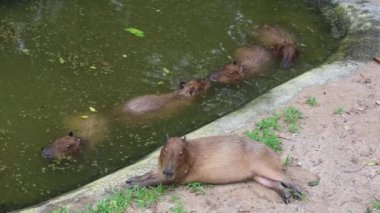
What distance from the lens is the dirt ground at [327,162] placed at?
16.3 feet

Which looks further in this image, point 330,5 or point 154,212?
point 330,5

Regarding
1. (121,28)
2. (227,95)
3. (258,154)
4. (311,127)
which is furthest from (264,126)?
(121,28)

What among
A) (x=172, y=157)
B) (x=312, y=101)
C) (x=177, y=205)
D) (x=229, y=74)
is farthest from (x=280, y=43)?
(x=177, y=205)

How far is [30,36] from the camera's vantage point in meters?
8.20

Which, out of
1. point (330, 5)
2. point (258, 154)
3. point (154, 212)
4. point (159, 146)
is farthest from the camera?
point (330, 5)

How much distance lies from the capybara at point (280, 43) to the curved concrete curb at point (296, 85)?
60cm

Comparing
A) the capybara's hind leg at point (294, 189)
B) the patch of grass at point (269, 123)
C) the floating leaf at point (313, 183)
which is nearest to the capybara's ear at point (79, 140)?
the patch of grass at point (269, 123)

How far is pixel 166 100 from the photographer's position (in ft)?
23.2

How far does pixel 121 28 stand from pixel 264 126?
3.37 metres

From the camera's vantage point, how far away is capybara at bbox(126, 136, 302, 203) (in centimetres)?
507

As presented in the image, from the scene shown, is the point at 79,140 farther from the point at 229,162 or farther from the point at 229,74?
the point at 229,74

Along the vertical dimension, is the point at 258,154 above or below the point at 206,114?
above

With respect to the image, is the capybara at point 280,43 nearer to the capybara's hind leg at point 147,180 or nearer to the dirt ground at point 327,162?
the dirt ground at point 327,162

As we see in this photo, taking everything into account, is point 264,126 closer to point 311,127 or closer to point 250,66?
point 311,127
